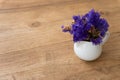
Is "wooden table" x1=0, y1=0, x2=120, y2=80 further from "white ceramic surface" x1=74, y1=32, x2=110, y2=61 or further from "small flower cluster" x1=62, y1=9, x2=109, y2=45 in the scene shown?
"small flower cluster" x1=62, y1=9, x2=109, y2=45

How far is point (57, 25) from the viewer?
110 cm

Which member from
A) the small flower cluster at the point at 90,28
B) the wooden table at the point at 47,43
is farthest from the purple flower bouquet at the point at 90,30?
the wooden table at the point at 47,43

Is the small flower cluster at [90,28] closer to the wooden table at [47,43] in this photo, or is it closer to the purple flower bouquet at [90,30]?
the purple flower bouquet at [90,30]

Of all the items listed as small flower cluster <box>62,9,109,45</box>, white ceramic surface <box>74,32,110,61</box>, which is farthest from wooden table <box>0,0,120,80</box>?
small flower cluster <box>62,9,109,45</box>

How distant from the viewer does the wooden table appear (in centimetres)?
89

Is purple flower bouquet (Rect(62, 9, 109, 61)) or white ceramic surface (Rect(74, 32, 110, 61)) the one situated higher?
purple flower bouquet (Rect(62, 9, 109, 61))

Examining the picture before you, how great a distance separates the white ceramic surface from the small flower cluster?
28 mm

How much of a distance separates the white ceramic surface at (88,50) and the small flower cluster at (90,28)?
3 centimetres

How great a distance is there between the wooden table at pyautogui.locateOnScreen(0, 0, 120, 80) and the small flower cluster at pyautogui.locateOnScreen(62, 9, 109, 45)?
0.47 ft

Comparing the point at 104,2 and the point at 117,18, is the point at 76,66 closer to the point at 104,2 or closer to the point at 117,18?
the point at 117,18

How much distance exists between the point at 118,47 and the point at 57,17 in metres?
0.36

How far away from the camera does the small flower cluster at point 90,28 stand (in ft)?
2.65

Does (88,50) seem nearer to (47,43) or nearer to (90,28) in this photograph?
(90,28)

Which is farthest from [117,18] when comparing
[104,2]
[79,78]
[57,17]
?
[79,78]
